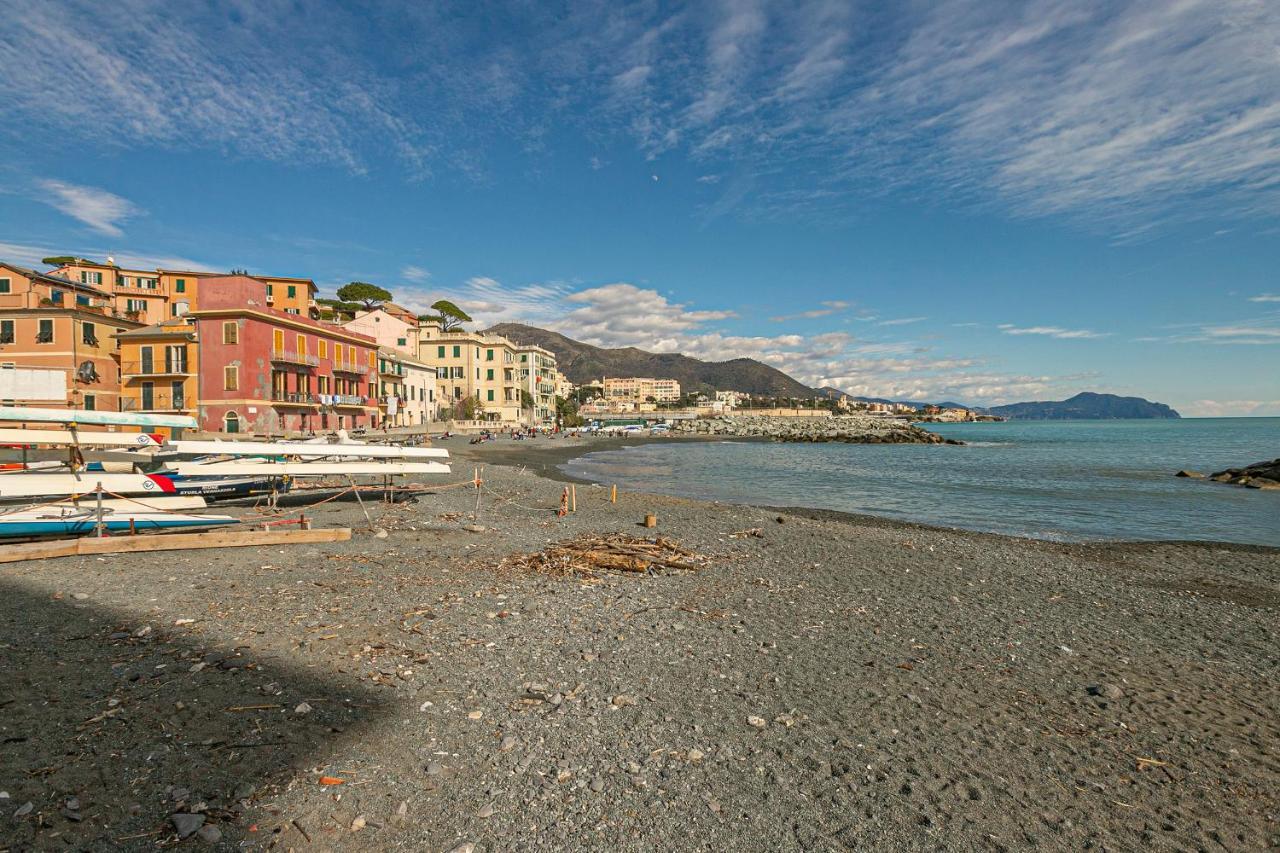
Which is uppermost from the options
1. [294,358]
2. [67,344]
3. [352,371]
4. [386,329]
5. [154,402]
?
[386,329]

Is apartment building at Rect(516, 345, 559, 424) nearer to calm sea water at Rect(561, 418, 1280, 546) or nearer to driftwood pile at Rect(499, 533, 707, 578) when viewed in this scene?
calm sea water at Rect(561, 418, 1280, 546)

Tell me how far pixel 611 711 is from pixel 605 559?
546 cm

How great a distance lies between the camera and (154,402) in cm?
3853

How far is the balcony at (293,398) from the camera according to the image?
39000mm

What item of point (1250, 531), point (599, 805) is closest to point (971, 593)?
point (599, 805)

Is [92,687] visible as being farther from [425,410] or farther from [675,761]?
[425,410]

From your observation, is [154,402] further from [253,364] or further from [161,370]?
[253,364]

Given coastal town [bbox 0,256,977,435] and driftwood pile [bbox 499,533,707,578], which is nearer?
driftwood pile [bbox 499,533,707,578]

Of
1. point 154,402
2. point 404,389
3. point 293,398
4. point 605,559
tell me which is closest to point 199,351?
point 154,402

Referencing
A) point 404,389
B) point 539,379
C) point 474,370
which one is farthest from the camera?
point 539,379

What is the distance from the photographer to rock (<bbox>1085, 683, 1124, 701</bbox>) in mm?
6137

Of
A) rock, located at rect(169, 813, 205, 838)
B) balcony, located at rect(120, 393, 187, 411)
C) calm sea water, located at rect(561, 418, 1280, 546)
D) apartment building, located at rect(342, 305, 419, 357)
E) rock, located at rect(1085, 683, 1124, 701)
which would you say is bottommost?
calm sea water, located at rect(561, 418, 1280, 546)

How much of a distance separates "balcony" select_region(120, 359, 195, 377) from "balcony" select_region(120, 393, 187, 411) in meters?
1.34

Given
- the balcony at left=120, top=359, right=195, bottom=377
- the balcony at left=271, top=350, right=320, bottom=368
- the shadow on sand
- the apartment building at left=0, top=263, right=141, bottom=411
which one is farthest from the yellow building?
the shadow on sand
